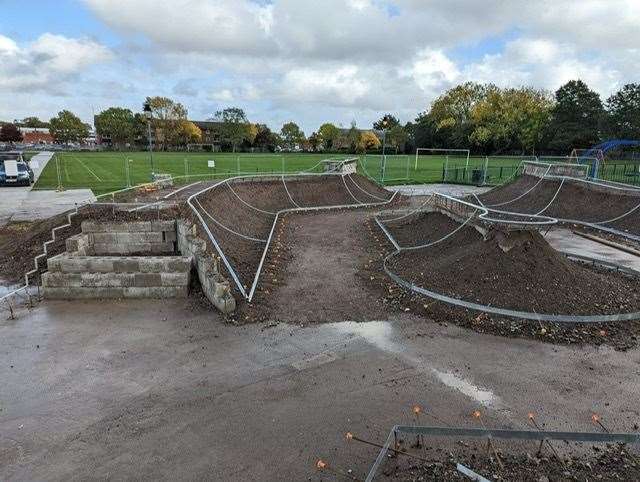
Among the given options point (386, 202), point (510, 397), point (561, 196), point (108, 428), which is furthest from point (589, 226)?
point (108, 428)

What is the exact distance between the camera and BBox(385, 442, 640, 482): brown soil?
4.51m

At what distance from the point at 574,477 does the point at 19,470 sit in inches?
230

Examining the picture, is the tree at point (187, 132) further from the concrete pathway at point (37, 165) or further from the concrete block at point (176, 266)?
the concrete block at point (176, 266)

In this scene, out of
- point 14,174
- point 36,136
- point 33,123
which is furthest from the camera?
point 33,123

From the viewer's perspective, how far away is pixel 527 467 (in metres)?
4.63

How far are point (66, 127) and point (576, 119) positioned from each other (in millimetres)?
120918

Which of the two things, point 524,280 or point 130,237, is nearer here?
point 524,280

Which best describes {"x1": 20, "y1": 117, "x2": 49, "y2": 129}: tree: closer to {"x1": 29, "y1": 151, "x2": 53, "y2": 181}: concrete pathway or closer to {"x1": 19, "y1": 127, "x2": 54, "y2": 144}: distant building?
{"x1": 19, "y1": 127, "x2": 54, "y2": 144}: distant building

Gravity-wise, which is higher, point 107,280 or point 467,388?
point 107,280

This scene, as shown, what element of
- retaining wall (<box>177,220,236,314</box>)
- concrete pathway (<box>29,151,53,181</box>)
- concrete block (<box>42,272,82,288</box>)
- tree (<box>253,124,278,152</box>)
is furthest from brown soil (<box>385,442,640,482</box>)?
tree (<box>253,124,278,152</box>)

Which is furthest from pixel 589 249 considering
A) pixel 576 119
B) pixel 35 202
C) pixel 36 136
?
pixel 36 136

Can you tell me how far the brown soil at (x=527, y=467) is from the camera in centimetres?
451

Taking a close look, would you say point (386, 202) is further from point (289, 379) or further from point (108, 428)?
point (108, 428)

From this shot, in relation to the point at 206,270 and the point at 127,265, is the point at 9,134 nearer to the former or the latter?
the point at 127,265
